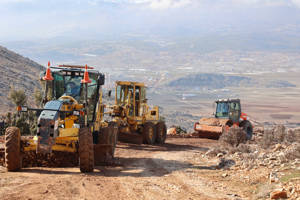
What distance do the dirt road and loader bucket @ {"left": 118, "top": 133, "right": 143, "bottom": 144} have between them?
24.2ft

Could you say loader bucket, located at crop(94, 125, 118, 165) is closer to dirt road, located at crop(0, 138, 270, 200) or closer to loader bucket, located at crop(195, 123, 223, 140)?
dirt road, located at crop(0, 138, 270, 200)

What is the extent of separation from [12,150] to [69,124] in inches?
79.6

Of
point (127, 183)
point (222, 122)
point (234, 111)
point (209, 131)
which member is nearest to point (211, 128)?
point (209, 131)

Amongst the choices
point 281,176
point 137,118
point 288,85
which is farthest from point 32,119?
point 288,85

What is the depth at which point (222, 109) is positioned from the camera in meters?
28.1

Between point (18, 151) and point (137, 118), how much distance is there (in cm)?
1082

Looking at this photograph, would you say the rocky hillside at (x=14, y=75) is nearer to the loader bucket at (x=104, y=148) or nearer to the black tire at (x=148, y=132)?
the black tire at (x=148, y=132)

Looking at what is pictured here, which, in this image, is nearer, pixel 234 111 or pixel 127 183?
pixel 127 183

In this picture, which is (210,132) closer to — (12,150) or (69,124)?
(69,124)

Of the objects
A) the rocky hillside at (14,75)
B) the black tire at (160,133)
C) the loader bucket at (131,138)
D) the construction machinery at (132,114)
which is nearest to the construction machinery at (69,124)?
the construction machinery at (132,114)

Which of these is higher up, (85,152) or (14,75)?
(14,75)

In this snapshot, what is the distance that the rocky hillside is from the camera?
4438 centimetres

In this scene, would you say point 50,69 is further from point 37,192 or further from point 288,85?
point 288,85

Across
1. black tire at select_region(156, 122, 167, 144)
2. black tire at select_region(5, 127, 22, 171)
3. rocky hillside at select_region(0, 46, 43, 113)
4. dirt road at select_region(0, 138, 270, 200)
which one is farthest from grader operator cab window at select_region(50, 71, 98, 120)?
rocky hillside at select_region(0, 46, 43, 113)
